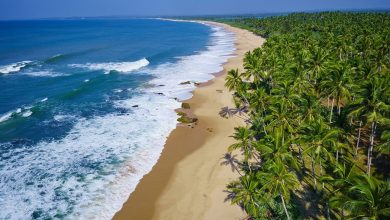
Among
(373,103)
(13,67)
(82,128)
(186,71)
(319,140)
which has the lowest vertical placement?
(82,128)

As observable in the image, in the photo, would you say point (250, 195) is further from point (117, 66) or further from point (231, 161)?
point (117, 66)

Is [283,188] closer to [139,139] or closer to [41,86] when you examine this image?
[139,139]

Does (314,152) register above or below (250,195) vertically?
above

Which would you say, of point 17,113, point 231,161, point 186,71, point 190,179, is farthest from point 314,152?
point 186,71

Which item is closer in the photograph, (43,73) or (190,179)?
(190,179)

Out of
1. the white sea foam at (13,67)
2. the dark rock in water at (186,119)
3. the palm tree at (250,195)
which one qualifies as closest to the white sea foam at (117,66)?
the white sea foam at (13,67)

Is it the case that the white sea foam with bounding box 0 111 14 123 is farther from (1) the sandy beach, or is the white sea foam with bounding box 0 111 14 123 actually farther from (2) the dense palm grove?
(2) the dense palm grove

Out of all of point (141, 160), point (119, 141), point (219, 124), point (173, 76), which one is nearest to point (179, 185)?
point (141, 160)
